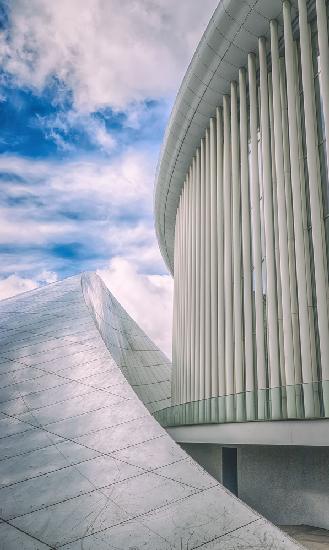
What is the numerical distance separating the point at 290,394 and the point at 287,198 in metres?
5.61

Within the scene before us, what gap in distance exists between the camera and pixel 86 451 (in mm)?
11156

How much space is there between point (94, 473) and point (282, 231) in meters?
8.78

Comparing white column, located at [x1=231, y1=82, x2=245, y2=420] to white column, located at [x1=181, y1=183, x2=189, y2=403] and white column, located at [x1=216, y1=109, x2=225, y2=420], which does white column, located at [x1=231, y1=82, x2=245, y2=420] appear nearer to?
white column, located at [x1=216, y1=109, x2=225, y2=420]

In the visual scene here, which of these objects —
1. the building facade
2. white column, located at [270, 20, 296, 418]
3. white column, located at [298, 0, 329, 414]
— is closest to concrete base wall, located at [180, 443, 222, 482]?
the building facade

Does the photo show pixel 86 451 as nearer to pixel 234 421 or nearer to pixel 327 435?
pixel 327 435

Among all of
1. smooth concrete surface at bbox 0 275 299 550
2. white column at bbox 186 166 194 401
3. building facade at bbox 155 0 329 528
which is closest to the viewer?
smooth concrete surface at bbox 0 275 299 550

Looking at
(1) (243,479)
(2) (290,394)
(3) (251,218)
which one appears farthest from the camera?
(3) (251,218)

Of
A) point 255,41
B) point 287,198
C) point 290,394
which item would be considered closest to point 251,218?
point 287,198

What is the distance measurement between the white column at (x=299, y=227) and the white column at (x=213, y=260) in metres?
6.55

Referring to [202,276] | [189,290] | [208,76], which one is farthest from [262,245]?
[189,290]

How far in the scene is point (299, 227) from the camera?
588 inches

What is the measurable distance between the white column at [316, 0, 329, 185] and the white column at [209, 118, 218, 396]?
802cm

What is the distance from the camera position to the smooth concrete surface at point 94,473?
25.0 feet

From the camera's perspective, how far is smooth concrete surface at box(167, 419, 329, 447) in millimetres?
12445
